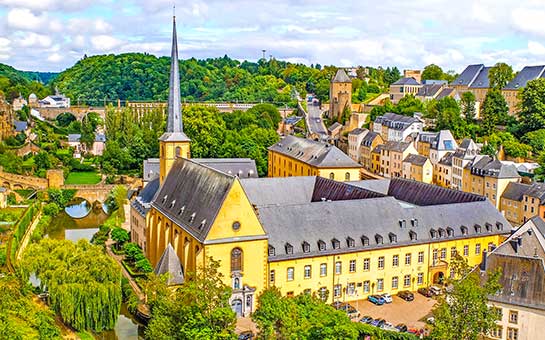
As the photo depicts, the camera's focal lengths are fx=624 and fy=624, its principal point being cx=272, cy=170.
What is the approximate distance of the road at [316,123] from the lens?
111m

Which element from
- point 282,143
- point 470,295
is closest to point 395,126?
Result: point 282,143

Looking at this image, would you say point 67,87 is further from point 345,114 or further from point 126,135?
point 345,114

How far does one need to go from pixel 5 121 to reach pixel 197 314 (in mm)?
89806

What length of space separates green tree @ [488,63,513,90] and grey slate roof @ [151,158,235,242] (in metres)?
69.7

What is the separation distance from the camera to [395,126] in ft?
310

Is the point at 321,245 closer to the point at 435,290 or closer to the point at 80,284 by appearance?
the point at 435,290

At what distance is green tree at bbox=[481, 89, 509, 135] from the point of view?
297 ft

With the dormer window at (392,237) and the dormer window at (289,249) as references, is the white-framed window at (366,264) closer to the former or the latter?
the dormer window at (392,237)

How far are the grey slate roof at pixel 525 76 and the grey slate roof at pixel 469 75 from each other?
39.8ft

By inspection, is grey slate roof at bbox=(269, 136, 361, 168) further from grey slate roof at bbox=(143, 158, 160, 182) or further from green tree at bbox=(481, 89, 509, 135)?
green tree at bbox=(481, 89, 509, 135)

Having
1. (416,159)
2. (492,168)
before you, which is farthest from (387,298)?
(416,159)

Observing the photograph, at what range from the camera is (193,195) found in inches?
1858

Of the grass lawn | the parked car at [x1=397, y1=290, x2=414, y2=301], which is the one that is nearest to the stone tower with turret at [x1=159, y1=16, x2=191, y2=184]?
the parked car at [x1=397, y1=290, x2=414, y2=301]

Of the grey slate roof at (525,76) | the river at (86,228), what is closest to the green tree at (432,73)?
the grey slate roof at (525,76)
